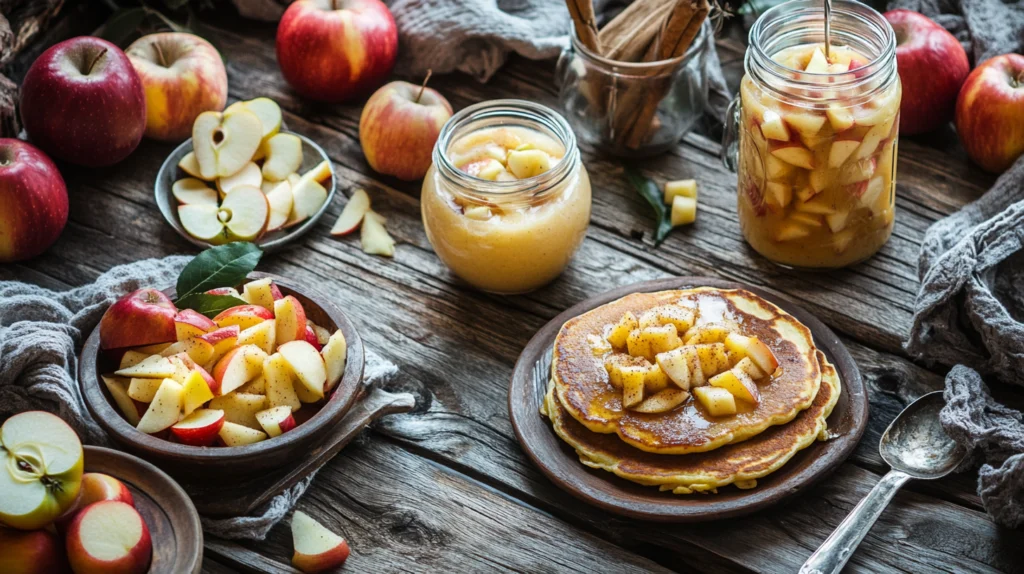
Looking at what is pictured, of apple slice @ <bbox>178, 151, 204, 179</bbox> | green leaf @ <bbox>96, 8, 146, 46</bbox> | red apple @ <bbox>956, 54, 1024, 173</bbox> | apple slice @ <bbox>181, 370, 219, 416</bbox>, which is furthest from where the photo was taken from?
green leaf @ <bbox>96, 8, 146, 46</bbox>

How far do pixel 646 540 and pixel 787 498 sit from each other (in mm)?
243

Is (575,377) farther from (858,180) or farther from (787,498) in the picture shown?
(858,180)

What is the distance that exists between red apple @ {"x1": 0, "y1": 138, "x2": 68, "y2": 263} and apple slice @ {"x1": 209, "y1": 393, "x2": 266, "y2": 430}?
2.31ft

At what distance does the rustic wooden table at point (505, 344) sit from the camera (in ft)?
5.43

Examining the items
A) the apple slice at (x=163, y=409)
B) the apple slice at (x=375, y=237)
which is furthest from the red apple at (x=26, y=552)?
the apple slice at (x=375, y=237)

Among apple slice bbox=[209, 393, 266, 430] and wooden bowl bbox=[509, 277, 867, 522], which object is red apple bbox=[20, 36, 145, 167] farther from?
wooden bowl bbox=[509, 277, 867, 522]

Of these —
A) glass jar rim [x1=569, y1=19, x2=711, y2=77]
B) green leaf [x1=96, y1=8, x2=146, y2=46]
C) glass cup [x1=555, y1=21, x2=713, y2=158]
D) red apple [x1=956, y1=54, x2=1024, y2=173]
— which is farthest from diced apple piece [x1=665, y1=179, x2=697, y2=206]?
green leaf [x1=96, y1=8, x2=146, y2=46]

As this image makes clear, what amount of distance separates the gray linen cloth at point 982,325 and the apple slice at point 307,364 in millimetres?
1070

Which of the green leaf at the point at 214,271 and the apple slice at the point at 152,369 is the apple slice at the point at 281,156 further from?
the apple slice at the point at 152,369

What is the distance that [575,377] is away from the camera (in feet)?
5.78

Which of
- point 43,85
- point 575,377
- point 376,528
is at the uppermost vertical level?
point 43,85

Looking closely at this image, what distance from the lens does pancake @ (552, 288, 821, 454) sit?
5.44 ft

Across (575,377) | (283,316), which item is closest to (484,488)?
(575,377)

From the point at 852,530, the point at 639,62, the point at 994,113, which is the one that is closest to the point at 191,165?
the point at 639,62
